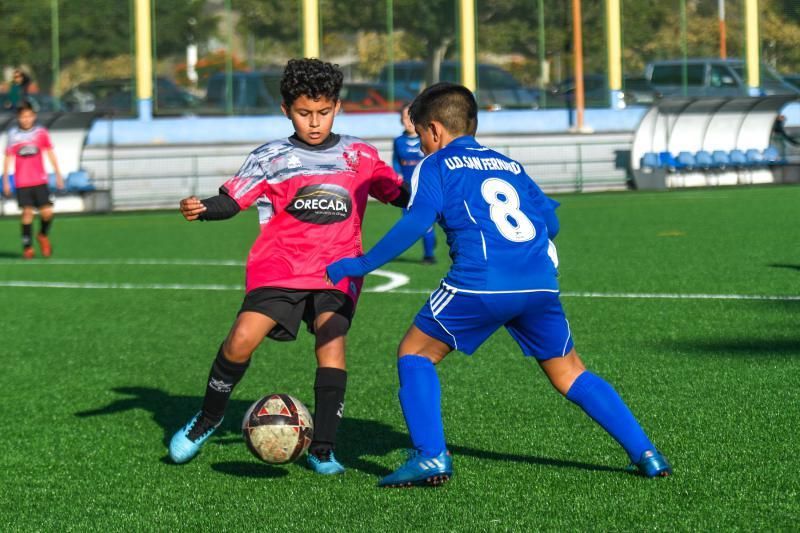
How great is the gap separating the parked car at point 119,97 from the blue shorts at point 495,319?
2918 cm

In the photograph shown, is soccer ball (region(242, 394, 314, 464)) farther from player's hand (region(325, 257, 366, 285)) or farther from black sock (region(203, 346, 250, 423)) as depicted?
player's hand (region(325, 257, 366, 285))

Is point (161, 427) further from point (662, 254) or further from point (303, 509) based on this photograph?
point (662, 254)

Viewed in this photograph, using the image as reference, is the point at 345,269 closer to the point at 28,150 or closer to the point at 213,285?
the point at 213,285

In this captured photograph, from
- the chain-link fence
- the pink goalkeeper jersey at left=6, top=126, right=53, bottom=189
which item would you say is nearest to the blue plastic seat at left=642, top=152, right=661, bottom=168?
the chain-link fence

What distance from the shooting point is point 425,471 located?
199 inches

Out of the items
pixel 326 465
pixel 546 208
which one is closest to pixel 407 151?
pixel 326 465

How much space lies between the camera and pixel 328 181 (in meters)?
5.60

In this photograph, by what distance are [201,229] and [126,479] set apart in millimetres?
17965

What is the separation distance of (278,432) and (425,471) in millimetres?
703

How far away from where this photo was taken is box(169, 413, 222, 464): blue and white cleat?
577 cm

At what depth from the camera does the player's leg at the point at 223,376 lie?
18.3 ft

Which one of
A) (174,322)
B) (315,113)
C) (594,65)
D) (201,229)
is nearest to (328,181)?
(315,113)

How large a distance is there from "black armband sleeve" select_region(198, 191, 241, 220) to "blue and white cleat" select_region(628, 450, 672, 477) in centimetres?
190

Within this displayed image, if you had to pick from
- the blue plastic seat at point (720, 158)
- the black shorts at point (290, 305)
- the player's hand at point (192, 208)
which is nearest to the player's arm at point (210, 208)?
the player's hand at point (192, 208)
